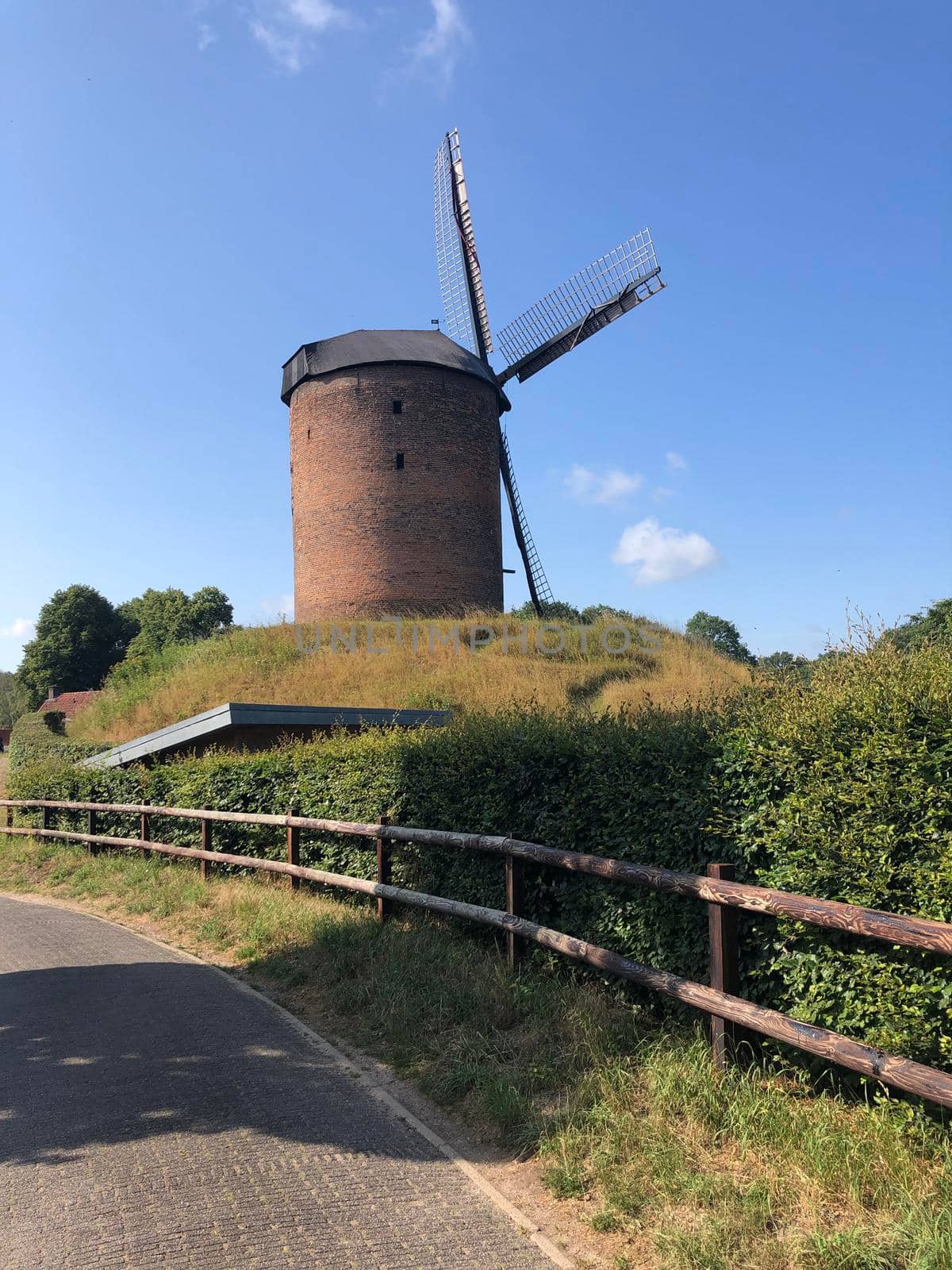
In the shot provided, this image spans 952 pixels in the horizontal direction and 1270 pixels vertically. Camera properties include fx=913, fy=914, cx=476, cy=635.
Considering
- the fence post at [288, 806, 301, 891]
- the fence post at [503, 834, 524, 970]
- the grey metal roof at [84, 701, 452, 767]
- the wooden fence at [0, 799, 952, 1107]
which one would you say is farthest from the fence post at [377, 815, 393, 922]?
the grey metal roof at [84, 701, 452, 767]

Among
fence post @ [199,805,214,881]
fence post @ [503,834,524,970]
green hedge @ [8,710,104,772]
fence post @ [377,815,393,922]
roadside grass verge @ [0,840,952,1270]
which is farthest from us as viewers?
green hedge @ [8,710,104,772]

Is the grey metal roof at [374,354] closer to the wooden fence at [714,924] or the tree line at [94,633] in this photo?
the wooden fence at [714,924]

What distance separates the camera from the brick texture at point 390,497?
1212 inches

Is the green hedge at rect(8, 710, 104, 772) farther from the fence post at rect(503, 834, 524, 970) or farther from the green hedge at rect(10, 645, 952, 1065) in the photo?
the fence post at rect(503, 834, 524, 970)

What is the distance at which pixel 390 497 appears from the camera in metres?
30.8

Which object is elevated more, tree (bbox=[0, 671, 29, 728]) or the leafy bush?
tree (bbox=[0, 671, 29, 728])

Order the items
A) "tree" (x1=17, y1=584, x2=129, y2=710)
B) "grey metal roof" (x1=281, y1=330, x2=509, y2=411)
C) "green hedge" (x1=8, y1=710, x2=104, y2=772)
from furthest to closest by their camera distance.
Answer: "tree" (x1=17, y1=584, x2=129, y2=710) < "grey metal roof" (x1=281, y1=330, x2=509, y2=411) < "green hedge" (x1=8, y1=710, x2=104, y2=772)

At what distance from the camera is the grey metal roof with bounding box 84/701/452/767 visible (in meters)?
15.0

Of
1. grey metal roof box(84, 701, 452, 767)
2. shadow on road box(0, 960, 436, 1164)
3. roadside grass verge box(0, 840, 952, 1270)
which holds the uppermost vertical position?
grey metal roof box(84, 701, 452, 767)

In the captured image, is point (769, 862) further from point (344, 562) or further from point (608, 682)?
point (344, 562)

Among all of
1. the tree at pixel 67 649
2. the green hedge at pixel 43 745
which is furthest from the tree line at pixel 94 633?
the green hedge at pixel 43 745

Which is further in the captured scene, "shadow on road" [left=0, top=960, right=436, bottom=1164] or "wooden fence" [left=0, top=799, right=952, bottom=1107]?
"shadow on road" [left=0, top=960, right=436, bottom=1164]

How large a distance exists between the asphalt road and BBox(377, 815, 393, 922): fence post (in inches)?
66.9

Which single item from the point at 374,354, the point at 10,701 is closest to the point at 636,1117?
the point at 374,354
